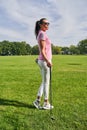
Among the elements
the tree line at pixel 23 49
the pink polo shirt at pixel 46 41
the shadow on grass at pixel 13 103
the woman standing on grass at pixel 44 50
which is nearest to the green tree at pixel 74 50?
the tree line at pixel 23 49

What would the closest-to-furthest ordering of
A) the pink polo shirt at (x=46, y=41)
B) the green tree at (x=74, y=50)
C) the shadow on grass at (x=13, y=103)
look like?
the pink polo shirt at (x=46, y=41) → the shadow on grass at (x=13, y=103) → the green tree at (x=74, y=50)

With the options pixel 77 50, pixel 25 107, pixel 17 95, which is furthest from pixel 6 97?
pixel 77 50

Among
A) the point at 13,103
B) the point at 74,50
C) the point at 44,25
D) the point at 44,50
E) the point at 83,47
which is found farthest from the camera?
the point at 74,50

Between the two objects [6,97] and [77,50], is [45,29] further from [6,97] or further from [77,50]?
[77,50]

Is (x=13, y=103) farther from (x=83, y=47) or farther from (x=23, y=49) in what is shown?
(x=83, y=47)

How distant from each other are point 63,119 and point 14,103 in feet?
7.35

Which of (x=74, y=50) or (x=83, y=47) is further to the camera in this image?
(x=74, y=50)

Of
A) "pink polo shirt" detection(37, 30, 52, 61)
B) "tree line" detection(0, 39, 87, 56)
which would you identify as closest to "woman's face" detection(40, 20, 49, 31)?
"pink polo shirt" detection(37, 30, 52, 61)

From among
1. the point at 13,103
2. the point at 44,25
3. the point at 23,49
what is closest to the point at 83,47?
the point at 23,49

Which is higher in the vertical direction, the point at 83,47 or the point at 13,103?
the point at 83,47

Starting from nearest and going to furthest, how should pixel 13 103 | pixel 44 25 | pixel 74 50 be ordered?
pixel 44 25 < pixel 13 103 < pixel 74 50

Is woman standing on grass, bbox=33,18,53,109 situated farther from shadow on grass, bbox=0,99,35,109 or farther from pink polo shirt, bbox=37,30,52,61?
shadow on grass, bbox=0,99,35,109

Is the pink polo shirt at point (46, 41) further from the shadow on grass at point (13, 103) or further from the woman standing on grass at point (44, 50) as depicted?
the shadow on grass at point (13, 103)

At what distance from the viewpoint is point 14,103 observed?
8.21 meters
